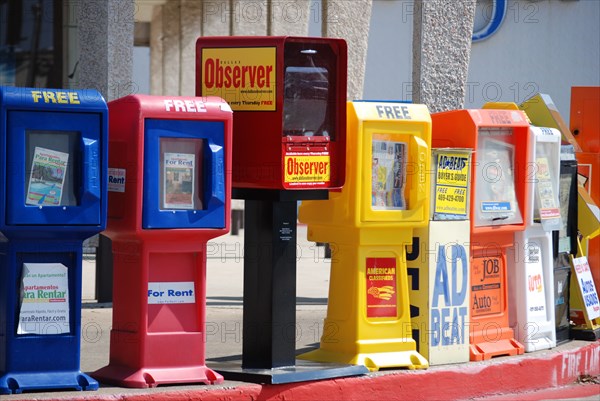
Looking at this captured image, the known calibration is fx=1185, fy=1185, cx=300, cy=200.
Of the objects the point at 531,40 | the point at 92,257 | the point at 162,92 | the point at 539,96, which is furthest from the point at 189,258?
the point at 531,40

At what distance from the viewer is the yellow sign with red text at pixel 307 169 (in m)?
6.72

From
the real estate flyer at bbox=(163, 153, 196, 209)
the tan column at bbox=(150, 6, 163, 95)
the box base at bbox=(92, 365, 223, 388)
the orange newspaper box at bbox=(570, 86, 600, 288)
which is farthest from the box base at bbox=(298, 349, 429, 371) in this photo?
the tan column at bbox=(150, 6, 163, 95)

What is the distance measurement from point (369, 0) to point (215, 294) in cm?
496

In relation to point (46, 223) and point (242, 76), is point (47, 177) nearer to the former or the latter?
point (46, 223)

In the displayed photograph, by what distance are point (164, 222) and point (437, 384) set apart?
2.10 metres

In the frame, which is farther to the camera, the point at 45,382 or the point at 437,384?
the point at 437,384

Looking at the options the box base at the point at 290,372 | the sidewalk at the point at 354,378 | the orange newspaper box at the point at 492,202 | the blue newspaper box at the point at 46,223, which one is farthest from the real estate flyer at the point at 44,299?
the orange newspaper box at the point at 492,202

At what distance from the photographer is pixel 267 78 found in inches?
263

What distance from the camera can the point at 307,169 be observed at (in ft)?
22.3

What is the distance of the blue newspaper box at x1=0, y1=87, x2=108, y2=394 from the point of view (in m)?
6.02

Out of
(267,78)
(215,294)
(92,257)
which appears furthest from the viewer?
(92,257)

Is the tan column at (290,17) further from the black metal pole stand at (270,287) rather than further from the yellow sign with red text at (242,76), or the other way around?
the black metal pole stand at (270,287)

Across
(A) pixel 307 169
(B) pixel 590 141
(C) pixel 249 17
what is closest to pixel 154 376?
(A) pixel 307 169

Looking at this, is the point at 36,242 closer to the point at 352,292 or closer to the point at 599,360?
the point at 352,292
